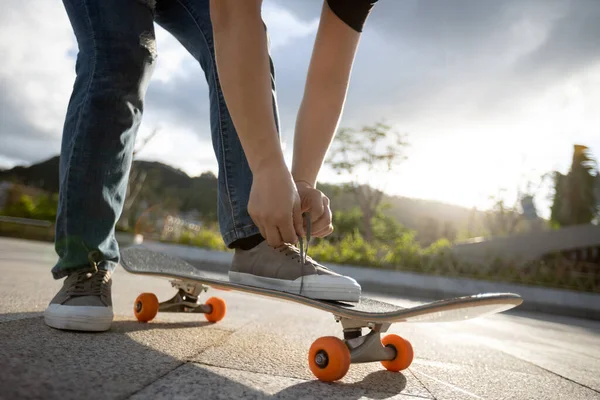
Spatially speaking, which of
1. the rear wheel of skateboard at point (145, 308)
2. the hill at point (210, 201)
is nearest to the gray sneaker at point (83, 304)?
the rear wheel of skateboard at point (145, 308)

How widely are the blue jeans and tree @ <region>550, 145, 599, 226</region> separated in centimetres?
2227

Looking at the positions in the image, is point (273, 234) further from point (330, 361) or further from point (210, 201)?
point (210, 201)

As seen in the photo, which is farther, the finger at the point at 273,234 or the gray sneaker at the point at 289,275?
the gray sneaker at the point at 289,275

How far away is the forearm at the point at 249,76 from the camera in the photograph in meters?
1.00

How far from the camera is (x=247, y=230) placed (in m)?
1.28

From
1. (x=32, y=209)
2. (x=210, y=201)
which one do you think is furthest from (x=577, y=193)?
(x=32, y=209)

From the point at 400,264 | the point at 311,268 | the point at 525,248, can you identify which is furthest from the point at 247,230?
the point at 525,248

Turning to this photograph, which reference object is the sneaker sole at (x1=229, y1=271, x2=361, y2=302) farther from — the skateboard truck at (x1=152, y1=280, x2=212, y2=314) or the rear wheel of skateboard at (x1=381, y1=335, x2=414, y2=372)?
the skateboard truck at (x1=152, y1=280, x2=212, y2=314)

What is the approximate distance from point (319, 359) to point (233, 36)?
734mm

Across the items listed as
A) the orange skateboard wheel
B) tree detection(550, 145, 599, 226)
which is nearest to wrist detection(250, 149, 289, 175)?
the orange skateboard wheel

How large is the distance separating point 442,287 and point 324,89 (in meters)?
8.37

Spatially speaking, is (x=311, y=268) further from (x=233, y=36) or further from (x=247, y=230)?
(x=233, y=36)

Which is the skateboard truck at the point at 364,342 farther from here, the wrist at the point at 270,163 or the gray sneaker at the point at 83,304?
the gray sneaker at the point at 83,304

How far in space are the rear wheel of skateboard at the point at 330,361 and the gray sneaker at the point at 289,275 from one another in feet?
0.49
